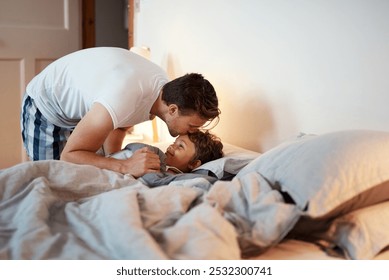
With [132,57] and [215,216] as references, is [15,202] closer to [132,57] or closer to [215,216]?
[215,216]

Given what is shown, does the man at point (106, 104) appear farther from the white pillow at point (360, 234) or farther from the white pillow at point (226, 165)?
the white pillow at point (360, 234)

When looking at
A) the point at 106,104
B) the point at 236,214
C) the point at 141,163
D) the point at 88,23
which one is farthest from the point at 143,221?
the point at 88,23

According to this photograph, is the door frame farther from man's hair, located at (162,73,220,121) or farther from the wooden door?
man's hair, located at (162,73,220,121)

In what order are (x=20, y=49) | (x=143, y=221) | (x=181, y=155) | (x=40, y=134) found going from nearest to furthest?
(x=143, y=221)
(x=181, y=155)
(x=40, y=134)
(x=20, y=49)

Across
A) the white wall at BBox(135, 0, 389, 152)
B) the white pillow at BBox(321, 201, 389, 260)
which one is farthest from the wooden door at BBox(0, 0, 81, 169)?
the white pillow at BBox(321, 201, 389, 260)

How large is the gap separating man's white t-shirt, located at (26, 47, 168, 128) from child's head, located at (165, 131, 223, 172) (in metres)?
0.15

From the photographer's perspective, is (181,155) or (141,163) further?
(181,155)

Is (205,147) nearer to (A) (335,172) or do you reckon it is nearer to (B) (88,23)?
(A) (335,172)

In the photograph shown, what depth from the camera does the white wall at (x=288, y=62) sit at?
4.19 ft

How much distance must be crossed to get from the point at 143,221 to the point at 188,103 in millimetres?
651

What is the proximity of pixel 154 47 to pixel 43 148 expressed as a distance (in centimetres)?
97

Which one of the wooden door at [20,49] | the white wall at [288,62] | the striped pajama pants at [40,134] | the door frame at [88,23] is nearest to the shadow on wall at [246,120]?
the white wall at [288,62]

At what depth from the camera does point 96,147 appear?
1.45 metres

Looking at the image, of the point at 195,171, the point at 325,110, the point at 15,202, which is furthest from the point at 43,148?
the point at 325,110
